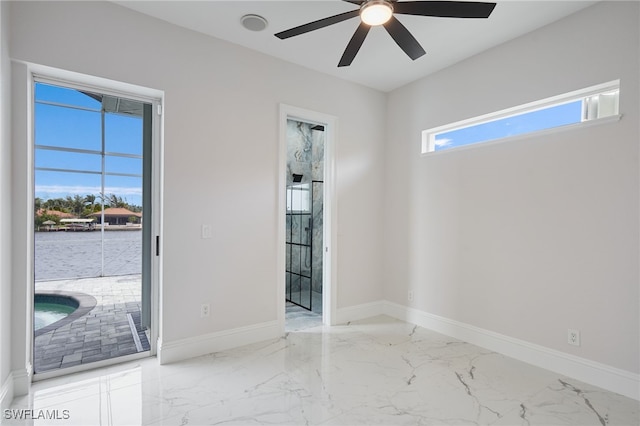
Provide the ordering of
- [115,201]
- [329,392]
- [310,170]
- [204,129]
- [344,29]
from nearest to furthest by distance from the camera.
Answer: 1. [329,392]
2. [115,201]
3. [344,29]
4. [204,129]
5. [310,170]

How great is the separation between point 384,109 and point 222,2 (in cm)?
240

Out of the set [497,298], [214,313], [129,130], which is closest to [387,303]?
[497,298]

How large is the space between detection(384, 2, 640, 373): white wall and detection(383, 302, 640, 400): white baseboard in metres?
0.05

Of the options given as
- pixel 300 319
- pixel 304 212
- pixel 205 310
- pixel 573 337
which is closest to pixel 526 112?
pixel 573 337

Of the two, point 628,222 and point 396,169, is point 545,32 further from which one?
point 396,169

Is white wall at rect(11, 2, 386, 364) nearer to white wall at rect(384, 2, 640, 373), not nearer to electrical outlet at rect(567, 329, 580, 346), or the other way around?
white wall at rect(384, 2, 640, 373)

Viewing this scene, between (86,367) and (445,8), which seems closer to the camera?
(445,8)

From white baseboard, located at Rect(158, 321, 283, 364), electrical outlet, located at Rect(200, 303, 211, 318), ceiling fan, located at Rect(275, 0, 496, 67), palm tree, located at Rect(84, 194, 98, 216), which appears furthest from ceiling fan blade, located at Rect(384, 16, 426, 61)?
white baseboard, located at Rect(158, 321, 283, 364)

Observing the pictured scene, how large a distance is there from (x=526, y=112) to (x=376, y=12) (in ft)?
6.01

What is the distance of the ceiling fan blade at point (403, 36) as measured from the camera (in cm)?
211

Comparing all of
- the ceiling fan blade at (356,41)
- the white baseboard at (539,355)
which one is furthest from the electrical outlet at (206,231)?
the white baseboard at (539,355)

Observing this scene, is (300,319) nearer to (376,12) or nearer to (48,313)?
(48,313)

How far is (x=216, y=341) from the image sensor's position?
301 cm

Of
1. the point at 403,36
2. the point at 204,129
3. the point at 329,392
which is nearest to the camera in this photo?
the point at 403,36
